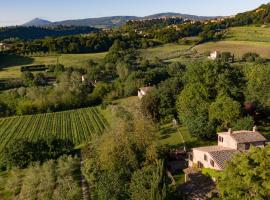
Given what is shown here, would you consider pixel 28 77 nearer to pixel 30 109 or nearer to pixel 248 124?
pixel 30 109

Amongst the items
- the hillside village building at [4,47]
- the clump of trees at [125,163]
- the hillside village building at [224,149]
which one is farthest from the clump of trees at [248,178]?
the hillside village building at [4,47]

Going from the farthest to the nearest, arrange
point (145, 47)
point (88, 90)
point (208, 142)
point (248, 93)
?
point (145, 47) → point (88, 90) → point (248, 93) → point (208, 142)

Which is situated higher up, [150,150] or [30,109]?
[150,150]

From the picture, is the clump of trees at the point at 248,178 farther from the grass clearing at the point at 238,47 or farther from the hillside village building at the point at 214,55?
the grass clearing at the point at 238,47

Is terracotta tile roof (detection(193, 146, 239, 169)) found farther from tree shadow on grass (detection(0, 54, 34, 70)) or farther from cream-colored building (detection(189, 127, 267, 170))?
tree shadow on grass (detection(0, 54, 34, 70))

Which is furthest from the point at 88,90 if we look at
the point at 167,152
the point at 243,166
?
the point at 243,166
